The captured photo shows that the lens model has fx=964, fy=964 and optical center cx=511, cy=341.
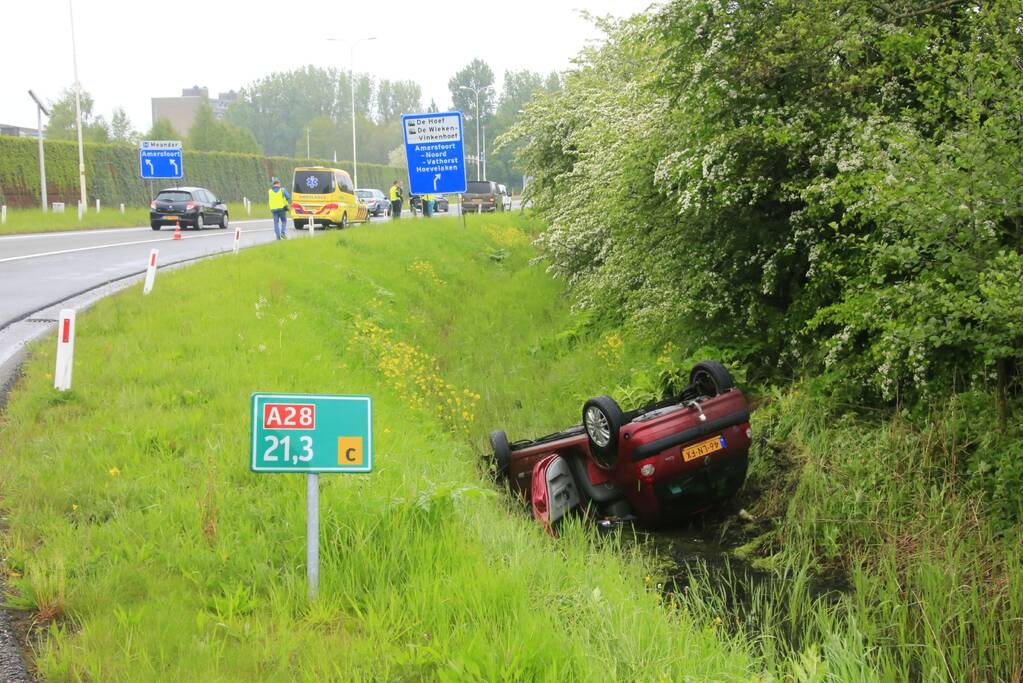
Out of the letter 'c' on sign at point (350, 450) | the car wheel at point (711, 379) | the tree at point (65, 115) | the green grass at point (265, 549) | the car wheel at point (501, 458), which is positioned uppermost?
the tree at point (65, 115)

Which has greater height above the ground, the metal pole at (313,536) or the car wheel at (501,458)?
the metal pole at (313,536)

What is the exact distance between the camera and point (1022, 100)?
552cm

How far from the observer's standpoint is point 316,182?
32.3 m

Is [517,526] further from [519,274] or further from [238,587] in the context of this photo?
[519,274]

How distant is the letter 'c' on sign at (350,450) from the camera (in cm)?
469

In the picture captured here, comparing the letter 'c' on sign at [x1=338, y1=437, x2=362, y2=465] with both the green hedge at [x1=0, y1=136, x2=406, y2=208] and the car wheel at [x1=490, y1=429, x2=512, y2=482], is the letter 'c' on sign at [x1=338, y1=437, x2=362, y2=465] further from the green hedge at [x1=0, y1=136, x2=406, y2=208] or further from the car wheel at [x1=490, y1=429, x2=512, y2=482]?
the green hedge at [x1=0, y1=136, x2=406, y2=208]

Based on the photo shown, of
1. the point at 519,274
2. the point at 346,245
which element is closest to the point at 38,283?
the point at 346,245

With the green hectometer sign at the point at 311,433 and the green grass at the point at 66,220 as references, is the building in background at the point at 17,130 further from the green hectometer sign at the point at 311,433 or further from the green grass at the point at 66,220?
the green hectometer sign at the point at 311,433

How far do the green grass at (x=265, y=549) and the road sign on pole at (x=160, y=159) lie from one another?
3510 cm

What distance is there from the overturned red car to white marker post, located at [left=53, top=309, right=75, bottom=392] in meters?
3.96

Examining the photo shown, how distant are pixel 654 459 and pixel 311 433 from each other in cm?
307

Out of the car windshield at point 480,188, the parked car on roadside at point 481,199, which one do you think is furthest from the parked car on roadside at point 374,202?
the car windshield at point 480,188

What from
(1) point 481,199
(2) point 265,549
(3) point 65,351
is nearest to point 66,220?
(1) point 481,199

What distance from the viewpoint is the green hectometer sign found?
4.57m
